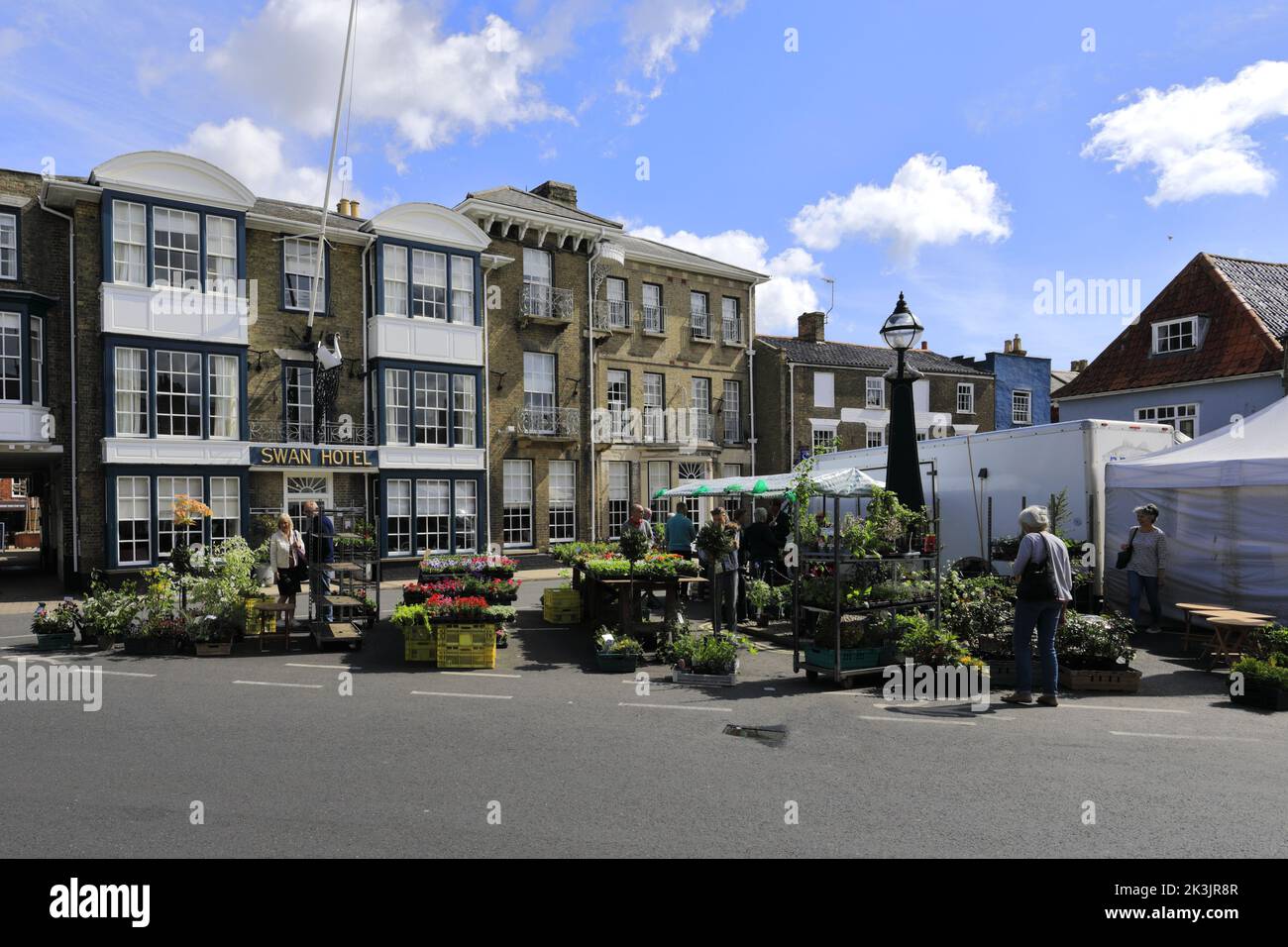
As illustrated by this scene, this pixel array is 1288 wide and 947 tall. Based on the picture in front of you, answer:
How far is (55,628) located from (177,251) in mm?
11369

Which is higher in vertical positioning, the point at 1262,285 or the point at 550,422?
the point at 1262,285

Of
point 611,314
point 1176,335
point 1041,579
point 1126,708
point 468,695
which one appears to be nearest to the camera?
point 1041,579

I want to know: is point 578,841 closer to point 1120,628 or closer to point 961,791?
point 961,791

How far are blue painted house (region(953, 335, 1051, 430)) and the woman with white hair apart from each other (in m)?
31.2

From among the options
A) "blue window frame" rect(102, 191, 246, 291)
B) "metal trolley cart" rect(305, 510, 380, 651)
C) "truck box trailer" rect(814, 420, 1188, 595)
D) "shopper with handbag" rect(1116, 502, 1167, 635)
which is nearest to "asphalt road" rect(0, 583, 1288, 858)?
"metal trolley cart" rect(305, 510, 380, 651)

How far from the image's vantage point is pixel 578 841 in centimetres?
470

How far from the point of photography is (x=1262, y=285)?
84.7 feet

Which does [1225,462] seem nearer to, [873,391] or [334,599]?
[334,599]

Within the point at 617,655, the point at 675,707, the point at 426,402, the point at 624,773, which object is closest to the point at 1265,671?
the point at 675,707

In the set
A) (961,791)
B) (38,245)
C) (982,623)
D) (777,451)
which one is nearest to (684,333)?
(777,451)

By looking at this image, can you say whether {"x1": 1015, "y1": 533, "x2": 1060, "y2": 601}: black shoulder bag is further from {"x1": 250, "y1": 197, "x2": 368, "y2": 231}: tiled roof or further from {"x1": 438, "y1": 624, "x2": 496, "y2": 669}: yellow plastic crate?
{"x1": 250, "y1": 197, "x2": 368, "y2": 231}: tiled roof

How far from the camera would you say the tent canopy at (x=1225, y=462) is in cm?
1162
